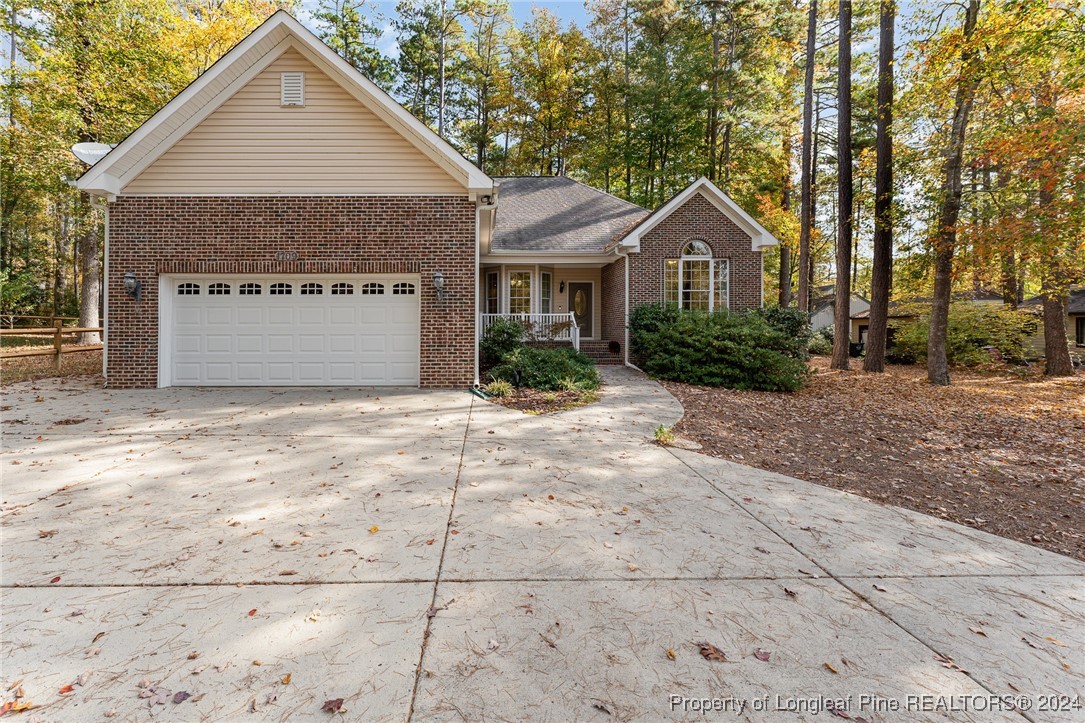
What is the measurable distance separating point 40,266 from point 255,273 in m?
31.5

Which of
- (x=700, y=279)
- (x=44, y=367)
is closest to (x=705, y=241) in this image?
(x=700, y=279)

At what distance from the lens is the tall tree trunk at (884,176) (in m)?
13.1

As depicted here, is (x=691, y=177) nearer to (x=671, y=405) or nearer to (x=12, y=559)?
(x=671, y=405)

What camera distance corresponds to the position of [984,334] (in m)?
16.2

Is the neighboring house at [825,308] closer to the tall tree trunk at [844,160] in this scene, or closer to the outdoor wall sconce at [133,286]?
the tall tree trunk at [844,160]

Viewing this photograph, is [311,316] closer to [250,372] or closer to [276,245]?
[276,245]

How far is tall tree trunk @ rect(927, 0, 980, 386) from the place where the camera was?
11219 mm

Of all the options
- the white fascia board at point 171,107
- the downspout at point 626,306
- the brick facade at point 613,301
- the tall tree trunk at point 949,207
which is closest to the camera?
the white fascia board at point 171,107

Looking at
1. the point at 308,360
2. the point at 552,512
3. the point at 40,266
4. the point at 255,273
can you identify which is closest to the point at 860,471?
the point at 552,512

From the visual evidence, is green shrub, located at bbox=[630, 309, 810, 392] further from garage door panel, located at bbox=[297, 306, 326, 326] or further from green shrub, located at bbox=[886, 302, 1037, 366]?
green shrub, located at bbox=[886, 302, 1037, 366]

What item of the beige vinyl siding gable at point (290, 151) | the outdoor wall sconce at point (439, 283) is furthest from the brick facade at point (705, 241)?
the beige vinyl siding gable at point (290, 151)

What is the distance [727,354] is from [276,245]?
367 inches

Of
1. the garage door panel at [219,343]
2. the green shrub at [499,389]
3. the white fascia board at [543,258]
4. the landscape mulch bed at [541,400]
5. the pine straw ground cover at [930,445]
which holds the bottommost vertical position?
the pine straw ground cover at [930,445]

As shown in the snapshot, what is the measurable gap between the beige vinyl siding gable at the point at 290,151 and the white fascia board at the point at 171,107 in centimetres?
48
